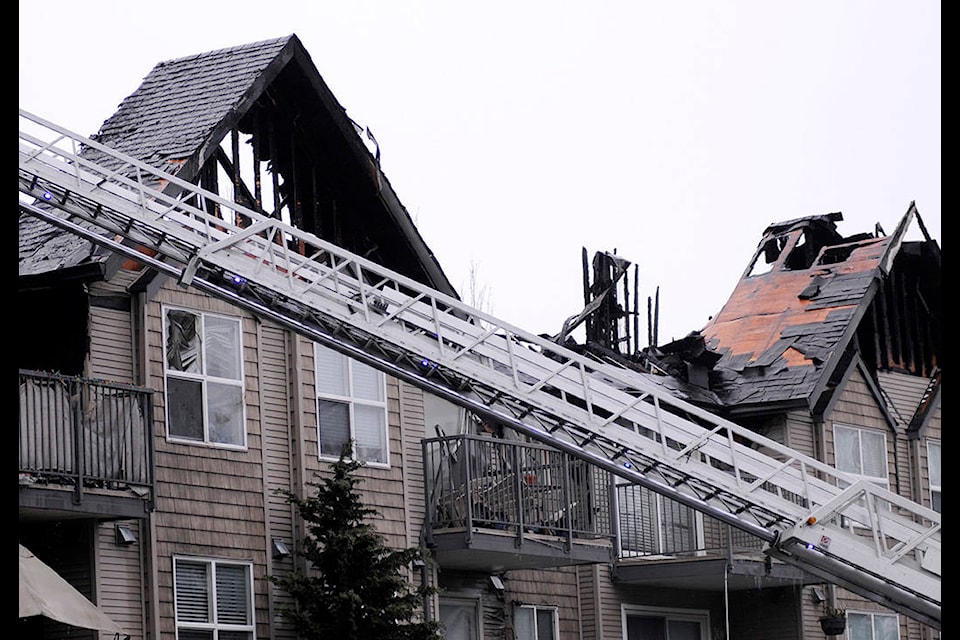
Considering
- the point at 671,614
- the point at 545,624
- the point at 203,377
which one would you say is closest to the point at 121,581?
the point at 203,377

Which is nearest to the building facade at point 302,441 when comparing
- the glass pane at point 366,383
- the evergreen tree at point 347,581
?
the glass pane at point 366,383

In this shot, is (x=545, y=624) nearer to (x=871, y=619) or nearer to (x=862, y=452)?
(x=871, y=619)

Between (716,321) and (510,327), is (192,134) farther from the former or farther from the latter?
(716,321)

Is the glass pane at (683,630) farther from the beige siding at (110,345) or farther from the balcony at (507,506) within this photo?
the beige siding at (110,345)

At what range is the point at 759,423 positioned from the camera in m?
27.6

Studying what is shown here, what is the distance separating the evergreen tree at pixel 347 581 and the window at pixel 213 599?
61cm

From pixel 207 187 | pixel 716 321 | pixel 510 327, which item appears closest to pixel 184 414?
pixel 207 187

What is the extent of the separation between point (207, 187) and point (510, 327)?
5755mm

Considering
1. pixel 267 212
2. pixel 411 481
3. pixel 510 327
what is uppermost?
pixel 267 212

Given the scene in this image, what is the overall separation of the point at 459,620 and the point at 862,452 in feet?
30.7

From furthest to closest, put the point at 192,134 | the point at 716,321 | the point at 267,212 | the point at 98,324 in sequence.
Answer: the point at 716,321, the point at 267,212, the point at 192,134, the point at 98,324

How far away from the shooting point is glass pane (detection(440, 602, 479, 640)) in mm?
22297

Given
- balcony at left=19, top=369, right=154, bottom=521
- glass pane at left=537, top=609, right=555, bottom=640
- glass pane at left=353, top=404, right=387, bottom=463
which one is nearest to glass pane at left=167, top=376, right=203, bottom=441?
balcony at left=19, top=369, right=154, bottom=521

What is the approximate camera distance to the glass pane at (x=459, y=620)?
2230cm
